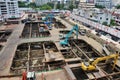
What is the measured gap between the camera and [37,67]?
18.9 m

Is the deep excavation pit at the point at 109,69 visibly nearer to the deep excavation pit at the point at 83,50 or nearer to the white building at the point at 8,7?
the deep excavation pit at the point at 83,50

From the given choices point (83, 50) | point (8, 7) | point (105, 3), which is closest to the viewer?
point (83, 50)

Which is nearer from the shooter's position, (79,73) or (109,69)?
(79,73)

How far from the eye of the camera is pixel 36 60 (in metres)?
21.7

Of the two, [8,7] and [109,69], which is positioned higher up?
[8,7]

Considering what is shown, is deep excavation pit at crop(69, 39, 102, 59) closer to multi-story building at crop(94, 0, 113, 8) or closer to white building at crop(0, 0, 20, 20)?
white building at crop(0, 0, 20, 20)

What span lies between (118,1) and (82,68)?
146224 mm

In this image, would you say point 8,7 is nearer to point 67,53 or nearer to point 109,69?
point 67,53

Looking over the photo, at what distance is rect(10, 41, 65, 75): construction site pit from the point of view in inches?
733

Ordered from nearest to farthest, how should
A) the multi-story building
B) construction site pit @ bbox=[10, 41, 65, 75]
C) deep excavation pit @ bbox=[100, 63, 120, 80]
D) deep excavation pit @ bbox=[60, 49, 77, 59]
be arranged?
deep excavation pit @ bbox=[100, 63, 120, 80], construction site pit @ bbox=[10, 41, 65, 75], deep excavation pit @ bbox=[60, 49, 77, 59], the multi-story building

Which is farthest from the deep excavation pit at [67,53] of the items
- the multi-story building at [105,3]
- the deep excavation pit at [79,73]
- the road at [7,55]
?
the multi-story building at [105,3]

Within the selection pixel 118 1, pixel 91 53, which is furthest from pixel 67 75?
pixel 118 1

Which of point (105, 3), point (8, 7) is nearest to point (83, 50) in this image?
point (8, 7)

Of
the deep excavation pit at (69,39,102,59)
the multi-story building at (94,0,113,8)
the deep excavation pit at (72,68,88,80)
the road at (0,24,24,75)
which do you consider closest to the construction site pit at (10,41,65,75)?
the road at (0,24,24,75)
